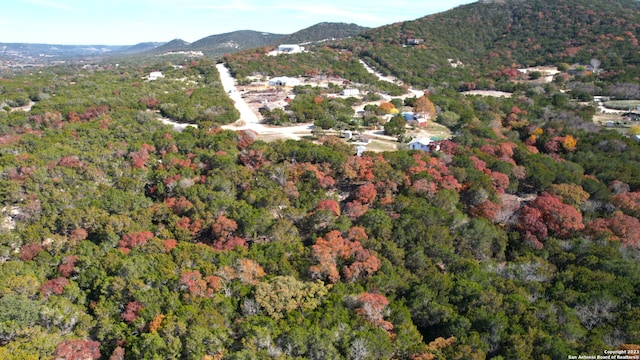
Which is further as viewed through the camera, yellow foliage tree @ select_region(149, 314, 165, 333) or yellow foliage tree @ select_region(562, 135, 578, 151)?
yellow foliage tree @ select_region(562, 135, 578, 151)

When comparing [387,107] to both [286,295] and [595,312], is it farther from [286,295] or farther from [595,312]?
[286,295]

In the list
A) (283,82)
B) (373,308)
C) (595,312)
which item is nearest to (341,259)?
(373,308)

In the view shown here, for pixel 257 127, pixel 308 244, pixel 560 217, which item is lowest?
pixel 308 244

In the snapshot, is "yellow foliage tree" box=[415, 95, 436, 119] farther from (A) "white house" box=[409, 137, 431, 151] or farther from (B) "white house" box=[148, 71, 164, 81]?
(B) "white house" box=[148, 71, 164, 81]

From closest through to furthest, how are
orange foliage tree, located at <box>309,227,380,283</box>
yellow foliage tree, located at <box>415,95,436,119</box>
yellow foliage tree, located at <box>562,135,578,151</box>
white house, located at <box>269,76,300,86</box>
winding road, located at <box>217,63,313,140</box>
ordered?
1. orange foliage tree, located at <box>309,227,380,283</box>
2. yellow foliage tree, located at <box>562,135,578,151</box>
3. winding road, located at <box>217,63,313,140</box>
4. yellow foliage tree, located at <box>415,95,436,119</box>
5. white house, located at <box>269,76,300,86</box>

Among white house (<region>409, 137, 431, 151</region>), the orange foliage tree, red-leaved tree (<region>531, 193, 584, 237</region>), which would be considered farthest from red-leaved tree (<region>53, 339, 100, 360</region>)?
white house (<region>409, 137, 431, 151</region>)

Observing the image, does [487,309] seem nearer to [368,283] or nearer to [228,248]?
[368,283]

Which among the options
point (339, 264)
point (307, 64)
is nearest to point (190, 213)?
point (339, 264)

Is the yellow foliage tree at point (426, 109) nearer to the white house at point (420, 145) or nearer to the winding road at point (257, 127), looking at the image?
the white house at point (420, 145)

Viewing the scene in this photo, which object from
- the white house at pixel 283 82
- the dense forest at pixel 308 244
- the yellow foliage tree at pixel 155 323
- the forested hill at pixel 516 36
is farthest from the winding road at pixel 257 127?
the forested hill at pixel 516 36
